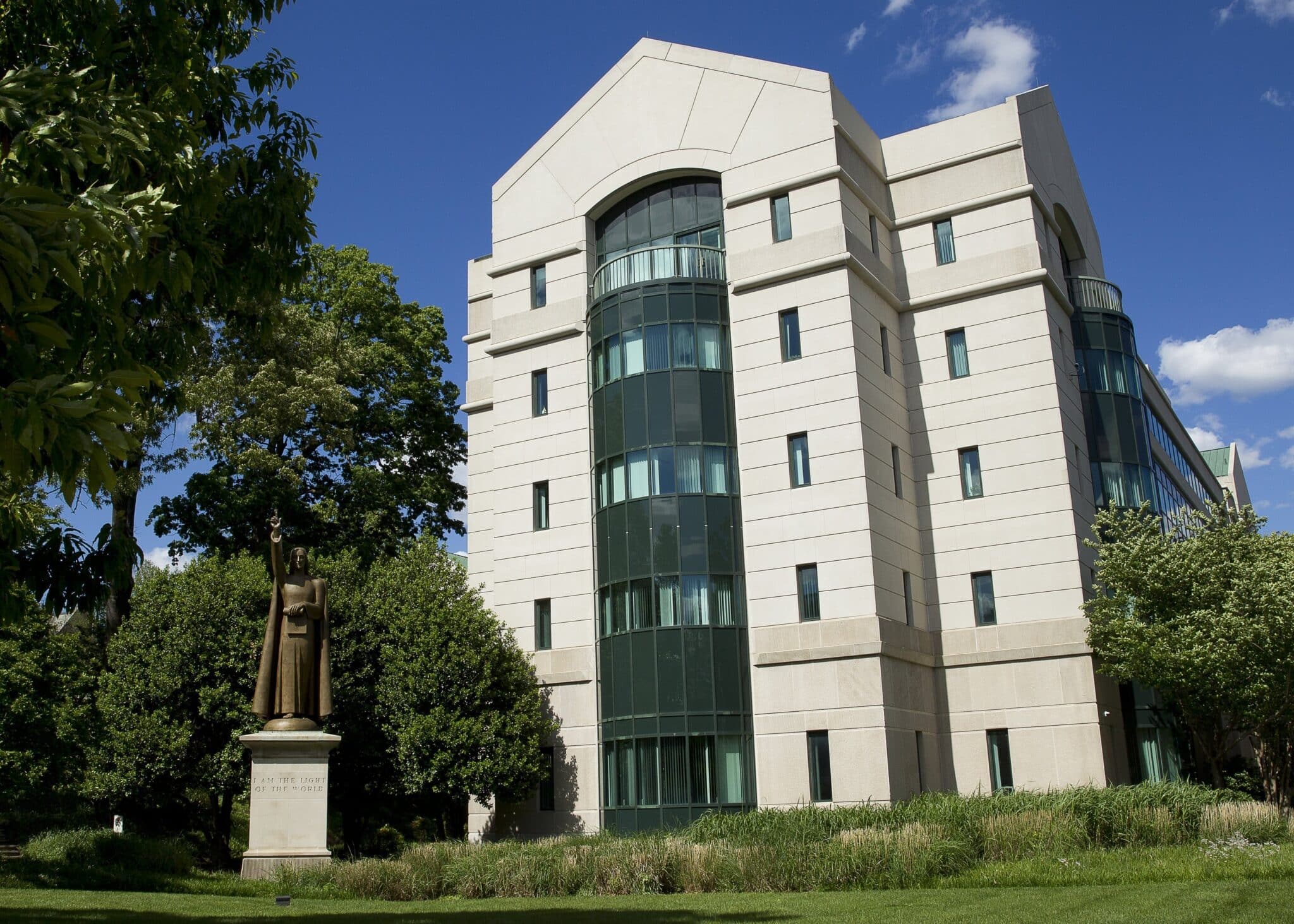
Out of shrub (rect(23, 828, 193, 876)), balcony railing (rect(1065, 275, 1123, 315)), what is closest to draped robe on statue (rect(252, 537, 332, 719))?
shrub (rect(23, 828, 193, 876))

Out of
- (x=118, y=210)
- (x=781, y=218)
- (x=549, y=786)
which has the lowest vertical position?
(x=549, y=786)

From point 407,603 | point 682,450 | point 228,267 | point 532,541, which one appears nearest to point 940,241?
point 682,450

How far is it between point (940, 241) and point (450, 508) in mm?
19382

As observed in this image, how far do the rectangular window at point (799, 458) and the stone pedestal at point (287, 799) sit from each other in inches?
574

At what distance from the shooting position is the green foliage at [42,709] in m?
27.4

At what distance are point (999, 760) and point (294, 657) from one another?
1828 centimetres

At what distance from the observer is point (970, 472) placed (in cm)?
3275

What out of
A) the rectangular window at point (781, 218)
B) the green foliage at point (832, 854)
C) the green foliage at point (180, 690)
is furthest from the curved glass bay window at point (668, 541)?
the green foliage at point (180, 690)

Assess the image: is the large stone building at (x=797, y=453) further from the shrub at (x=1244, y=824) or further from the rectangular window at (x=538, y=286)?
the shrub at (x=1244, y=824)

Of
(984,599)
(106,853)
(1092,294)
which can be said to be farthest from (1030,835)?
(1092,294)

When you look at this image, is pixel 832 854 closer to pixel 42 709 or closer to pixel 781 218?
pixel 781 218

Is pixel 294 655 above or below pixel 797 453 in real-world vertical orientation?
below

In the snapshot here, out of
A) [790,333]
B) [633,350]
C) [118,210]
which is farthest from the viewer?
[633,350]

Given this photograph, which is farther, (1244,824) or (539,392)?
(539,392)
